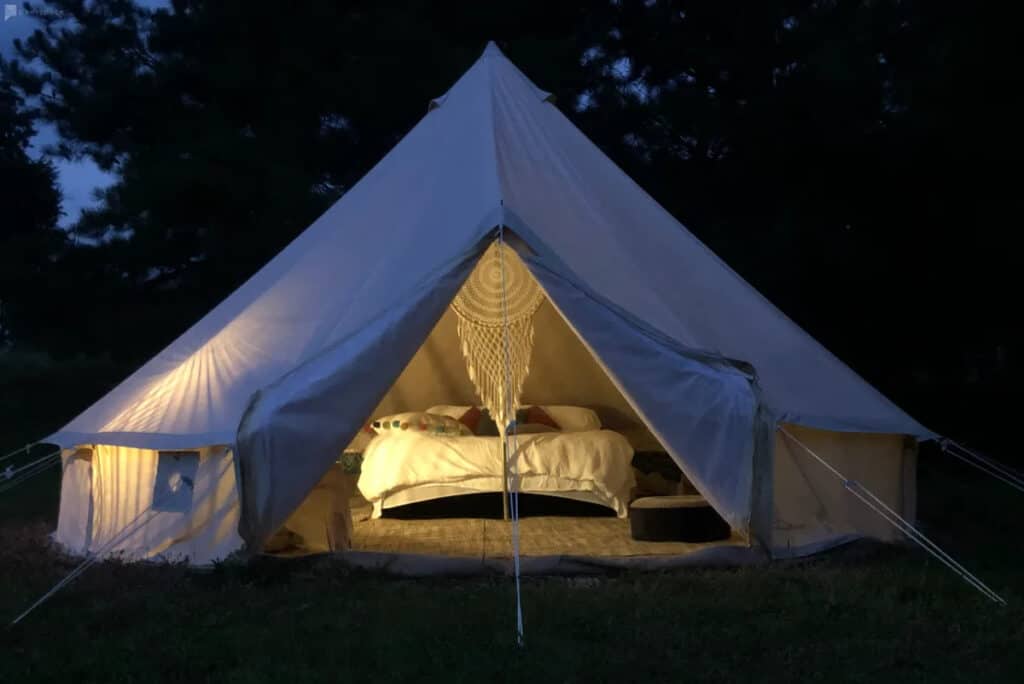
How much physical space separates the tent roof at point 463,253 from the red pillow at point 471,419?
1548 mm

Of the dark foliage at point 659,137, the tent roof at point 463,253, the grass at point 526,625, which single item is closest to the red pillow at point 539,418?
the tent roof at point 463,253

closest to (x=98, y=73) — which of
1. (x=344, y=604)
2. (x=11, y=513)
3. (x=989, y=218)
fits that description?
(x=11, y=513)

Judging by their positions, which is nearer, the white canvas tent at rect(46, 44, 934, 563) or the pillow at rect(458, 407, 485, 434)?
the white canvas tent at rect(46, 44, 934, 563)

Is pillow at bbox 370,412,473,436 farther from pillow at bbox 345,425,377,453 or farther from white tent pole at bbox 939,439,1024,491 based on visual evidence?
white tent pole at bbox 939,439,1024,491

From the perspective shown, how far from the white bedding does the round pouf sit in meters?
0.70

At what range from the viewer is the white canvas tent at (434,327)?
14.8 ft

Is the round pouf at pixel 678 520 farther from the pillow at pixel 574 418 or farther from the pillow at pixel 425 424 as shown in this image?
the pillow at pixel 425 424

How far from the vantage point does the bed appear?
596cm

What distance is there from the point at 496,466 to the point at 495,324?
73cm

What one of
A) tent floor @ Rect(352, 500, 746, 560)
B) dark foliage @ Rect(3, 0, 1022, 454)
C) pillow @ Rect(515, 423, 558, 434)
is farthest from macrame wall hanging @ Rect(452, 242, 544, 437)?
dark foliage @ Rect(3, 0, 1022, 454)

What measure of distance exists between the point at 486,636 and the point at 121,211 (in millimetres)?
7982

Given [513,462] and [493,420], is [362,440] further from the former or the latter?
[513,462]

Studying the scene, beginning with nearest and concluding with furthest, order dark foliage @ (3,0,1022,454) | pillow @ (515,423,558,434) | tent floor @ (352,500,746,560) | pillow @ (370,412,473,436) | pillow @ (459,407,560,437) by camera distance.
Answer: tent floor @ (352,500,746,560)
pillow @ (515,423,558,434)
pillow @ (370,412,473,436)
pillow @ (459,407,560,437)
dark foliage @ (3,0,1022,454)

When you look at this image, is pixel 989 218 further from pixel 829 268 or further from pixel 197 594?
pixel 197 594
